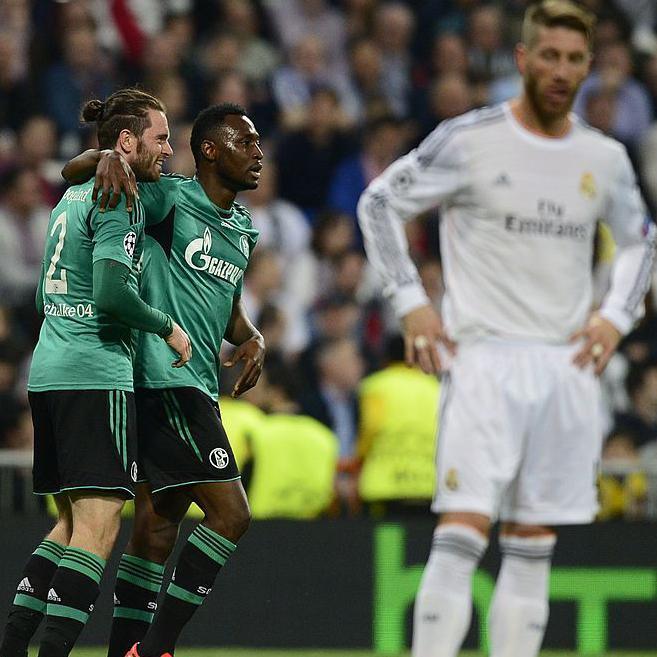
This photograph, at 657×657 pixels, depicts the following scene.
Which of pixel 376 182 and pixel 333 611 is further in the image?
pixel 333 611

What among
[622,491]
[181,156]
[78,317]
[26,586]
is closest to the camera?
[78,317]

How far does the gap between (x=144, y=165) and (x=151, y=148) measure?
66mm

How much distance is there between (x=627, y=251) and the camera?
230 inches

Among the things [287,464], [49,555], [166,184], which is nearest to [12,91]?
[287,464]

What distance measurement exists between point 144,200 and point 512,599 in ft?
6.37

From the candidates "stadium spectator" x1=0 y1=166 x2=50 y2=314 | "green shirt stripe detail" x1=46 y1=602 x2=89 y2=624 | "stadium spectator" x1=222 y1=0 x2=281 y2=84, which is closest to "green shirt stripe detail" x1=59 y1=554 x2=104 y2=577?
"green shirt stripe detail" x1=46 y1=602 x2=89 y2=624

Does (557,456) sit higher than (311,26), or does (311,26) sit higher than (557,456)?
(311,26)

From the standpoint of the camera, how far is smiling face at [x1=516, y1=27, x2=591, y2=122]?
5461mm

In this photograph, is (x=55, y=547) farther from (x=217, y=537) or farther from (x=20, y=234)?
(x=20, y=234)

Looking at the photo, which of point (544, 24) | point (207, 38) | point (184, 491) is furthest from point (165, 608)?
point (207, 38)

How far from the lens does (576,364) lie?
5.55 m

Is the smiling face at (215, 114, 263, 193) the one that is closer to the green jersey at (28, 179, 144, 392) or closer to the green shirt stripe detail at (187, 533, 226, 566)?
the green jersey at (28, 179, 144, 392)

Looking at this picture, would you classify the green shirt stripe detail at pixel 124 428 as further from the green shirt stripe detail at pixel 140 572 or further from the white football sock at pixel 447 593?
the white football sock at pixel 447 593

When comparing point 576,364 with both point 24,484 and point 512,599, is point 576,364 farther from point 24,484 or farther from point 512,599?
point 24,484
